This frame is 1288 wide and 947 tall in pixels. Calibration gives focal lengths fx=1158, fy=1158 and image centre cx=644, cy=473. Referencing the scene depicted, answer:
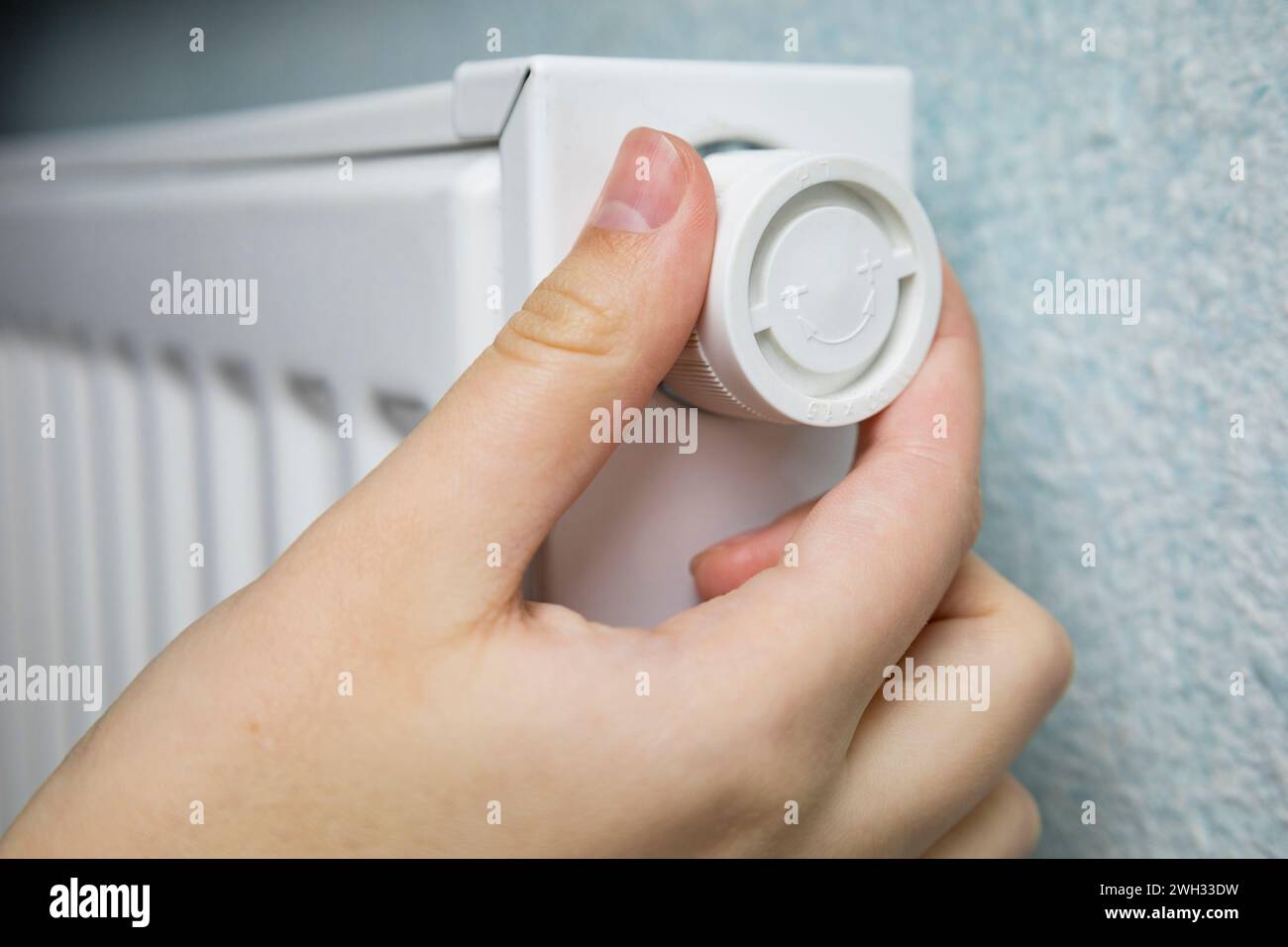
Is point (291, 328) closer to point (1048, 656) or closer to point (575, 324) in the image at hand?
point (575, 324)

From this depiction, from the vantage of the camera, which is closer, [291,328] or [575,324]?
[575,324]

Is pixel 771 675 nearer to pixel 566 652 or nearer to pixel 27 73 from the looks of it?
pixel 566 652

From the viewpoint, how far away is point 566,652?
0.26 m

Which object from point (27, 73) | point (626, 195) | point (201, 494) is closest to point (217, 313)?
point (201, 494)

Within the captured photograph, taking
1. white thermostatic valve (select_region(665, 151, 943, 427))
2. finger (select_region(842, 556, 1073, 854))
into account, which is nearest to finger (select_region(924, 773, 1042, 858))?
finger (select_region(842, 556, 1073, 854))

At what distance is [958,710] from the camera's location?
307 mm

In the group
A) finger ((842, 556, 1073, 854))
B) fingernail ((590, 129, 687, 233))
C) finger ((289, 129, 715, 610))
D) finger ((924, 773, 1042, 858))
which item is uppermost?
fingernail ((590, 129, 687, 233))

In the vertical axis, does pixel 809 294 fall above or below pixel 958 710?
above

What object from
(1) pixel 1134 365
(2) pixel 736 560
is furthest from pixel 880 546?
(1) pixel 1134 365

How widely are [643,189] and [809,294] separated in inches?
2.0

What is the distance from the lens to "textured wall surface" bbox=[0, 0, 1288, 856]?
35 cm

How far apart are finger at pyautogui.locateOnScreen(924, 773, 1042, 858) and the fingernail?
200 mm

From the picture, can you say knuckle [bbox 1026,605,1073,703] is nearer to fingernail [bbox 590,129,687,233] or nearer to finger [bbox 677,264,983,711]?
finger [bbox 677,264,983,711]
